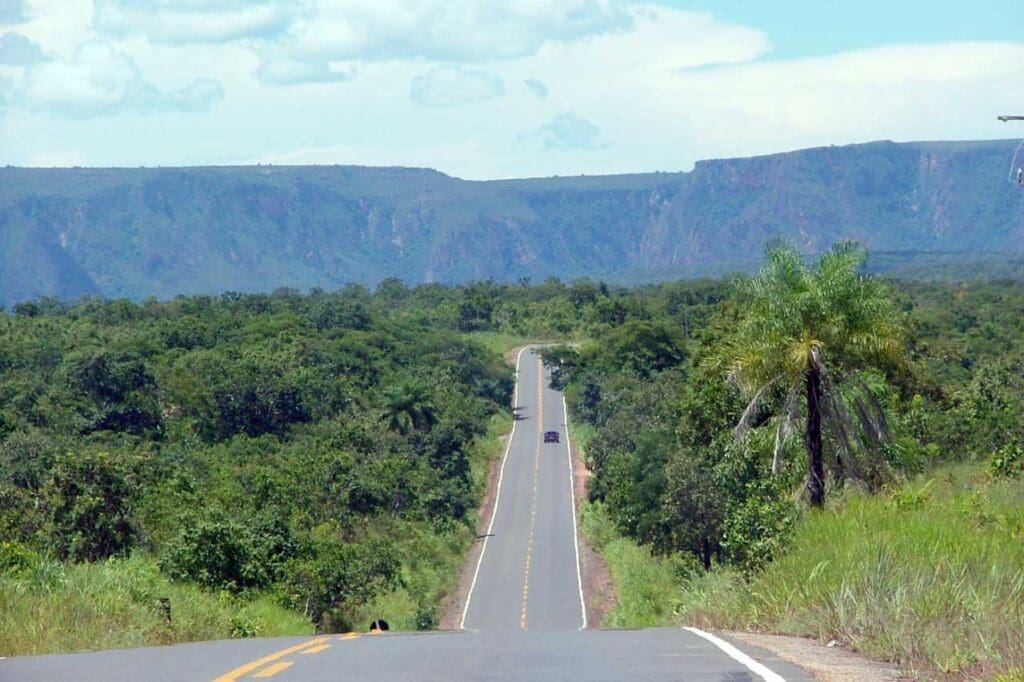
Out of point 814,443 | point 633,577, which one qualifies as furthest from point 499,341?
point 814,443

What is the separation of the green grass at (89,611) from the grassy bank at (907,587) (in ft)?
17.7

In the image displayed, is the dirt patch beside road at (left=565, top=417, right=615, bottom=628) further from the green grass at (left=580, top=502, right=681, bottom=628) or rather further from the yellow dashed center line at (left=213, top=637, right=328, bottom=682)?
the yellow dashed center line at (left=213, top=637, right=328, bottom=682)

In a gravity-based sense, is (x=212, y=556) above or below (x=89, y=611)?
below

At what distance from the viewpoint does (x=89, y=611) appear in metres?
12.9

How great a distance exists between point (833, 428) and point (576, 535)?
119 feet

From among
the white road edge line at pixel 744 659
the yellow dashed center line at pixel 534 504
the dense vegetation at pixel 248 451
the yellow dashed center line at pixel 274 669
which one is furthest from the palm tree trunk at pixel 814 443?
the yellow dashed center line at pixel 534 504

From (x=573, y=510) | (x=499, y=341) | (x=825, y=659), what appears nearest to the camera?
(x=825, y=659)

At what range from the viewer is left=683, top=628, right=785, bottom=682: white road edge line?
881 centimetres

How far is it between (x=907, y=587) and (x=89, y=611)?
7.27 metres

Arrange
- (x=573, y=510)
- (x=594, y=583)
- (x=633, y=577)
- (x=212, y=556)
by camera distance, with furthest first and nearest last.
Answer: (x=573, y=510), (x=594, y=583), (x=633, y=577), (x=212, y=556)

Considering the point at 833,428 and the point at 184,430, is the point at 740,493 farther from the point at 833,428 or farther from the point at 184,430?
the point at 184,430

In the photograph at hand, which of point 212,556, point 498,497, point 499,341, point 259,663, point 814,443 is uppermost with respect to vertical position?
point 259,663

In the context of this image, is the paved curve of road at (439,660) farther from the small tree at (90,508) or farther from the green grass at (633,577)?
the small tree at (90,508)

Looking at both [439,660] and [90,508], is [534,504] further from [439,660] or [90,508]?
[439,660]
